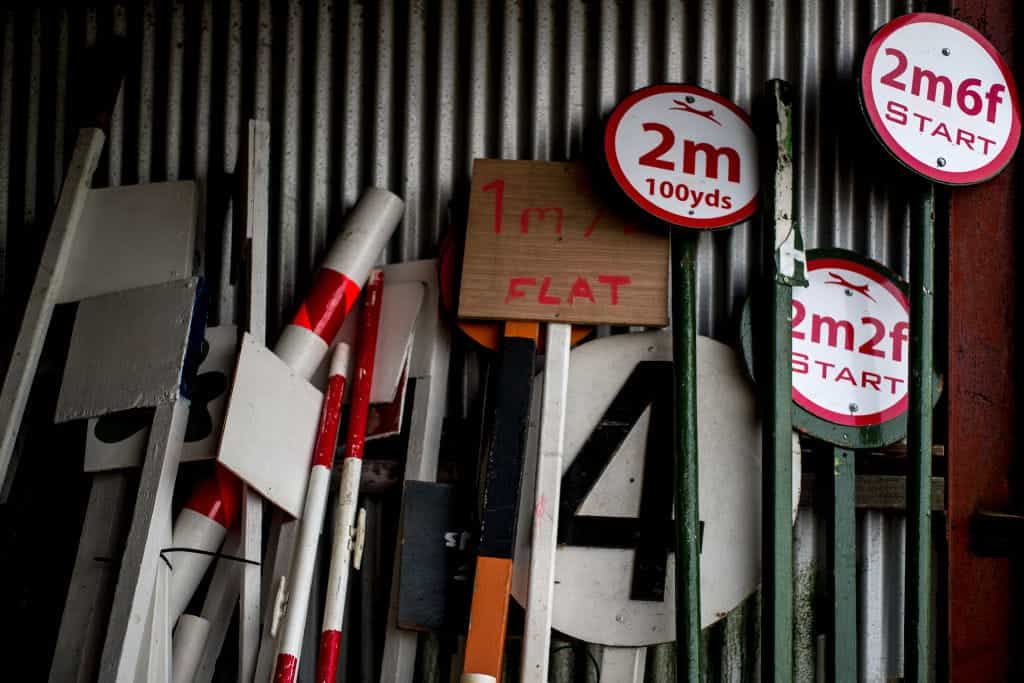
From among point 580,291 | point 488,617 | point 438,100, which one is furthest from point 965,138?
point 488,617

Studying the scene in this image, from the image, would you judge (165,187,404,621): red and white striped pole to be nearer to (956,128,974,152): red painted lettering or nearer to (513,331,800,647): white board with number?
(513,331,800,647): white board with number

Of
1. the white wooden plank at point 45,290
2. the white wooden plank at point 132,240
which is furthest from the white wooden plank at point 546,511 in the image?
the white wooden plank at point 45,290

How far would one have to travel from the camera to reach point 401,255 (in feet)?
9.39

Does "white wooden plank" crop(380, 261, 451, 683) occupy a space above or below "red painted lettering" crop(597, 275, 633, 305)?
below

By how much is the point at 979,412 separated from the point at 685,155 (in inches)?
36.9

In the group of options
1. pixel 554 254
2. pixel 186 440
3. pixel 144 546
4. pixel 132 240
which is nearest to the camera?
pixel 144 546

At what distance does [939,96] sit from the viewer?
2594mm

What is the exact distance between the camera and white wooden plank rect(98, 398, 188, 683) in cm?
225

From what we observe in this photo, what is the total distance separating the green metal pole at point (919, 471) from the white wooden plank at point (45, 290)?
6.99 feet

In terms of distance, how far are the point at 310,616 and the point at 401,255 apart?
979 millimetres

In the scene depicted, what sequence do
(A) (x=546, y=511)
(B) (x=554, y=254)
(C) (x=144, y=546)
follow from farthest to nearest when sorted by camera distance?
(B) (x=554, y=254), (A) (x=546, y=511), (C) (x=144, y=546)

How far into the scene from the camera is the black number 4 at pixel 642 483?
2.53 meters

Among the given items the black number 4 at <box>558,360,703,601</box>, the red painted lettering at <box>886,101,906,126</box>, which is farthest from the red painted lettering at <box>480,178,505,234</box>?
the red painted lettering at <box>886,101,906,126</box>

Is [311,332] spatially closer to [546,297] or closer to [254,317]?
[254,317]
